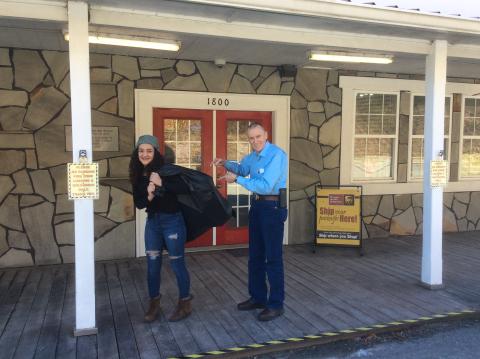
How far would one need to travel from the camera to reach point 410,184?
751 centimetres

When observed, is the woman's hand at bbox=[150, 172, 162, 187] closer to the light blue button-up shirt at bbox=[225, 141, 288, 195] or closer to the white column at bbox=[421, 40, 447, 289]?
the light blue button-up shirt at bbox=[225, 141, 288, 195]

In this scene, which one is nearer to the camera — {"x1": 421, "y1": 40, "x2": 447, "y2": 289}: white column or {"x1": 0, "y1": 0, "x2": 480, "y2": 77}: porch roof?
{"x1": 0, "y1": 0, "x2": 480, "y2": 77}: porch roof

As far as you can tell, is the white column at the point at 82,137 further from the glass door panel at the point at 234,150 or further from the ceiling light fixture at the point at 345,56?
the glass door panel at the point at 234,150

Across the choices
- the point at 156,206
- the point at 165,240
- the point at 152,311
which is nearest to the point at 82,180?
the point at 156,206

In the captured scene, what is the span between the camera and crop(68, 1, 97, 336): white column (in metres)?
3.51

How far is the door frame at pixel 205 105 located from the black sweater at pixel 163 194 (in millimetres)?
2286

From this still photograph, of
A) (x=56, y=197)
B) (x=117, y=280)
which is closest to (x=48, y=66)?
(x=56, y=197)

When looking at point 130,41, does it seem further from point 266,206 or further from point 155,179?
point 266,206

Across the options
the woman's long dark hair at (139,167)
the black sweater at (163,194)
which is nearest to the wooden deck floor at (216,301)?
the black sweater at (163,194)

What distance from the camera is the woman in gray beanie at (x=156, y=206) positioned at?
3.72 m

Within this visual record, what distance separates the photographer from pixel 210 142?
6.40 metres

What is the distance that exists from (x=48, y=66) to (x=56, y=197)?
5.38 ft

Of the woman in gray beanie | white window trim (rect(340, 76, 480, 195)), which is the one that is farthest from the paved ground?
white window trim (rect(340, 76, 480, 195))

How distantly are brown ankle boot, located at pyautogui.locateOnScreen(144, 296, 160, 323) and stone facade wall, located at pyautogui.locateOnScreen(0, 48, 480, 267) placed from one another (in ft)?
7.14
